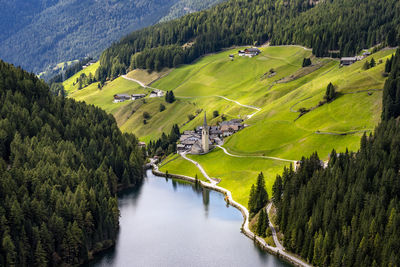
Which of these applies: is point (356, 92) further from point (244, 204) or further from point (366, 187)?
point (366, 187)

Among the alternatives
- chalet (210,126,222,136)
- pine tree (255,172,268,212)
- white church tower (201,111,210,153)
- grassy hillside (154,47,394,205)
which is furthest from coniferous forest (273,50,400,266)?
chalet (210,126,222,136)

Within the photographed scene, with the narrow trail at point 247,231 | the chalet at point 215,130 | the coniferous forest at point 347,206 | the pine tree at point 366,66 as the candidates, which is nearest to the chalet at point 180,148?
the chalet at point 215,130

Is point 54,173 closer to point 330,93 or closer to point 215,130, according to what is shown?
point 215,130

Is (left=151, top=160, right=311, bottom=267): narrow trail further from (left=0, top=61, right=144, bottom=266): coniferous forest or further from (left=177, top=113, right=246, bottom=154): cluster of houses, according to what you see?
(left=0, top=61, right=144, bottom=266): coniferous forest

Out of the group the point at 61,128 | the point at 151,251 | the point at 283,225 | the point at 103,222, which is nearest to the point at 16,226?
the point at 103,222

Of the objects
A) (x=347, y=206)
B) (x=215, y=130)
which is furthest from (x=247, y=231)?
(x=215, y=130)

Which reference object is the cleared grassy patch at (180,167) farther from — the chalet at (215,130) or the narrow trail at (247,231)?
the chalet at (215,130)

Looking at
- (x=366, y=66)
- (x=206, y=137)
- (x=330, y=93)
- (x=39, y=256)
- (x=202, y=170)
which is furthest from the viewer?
(x=366, y=66)
